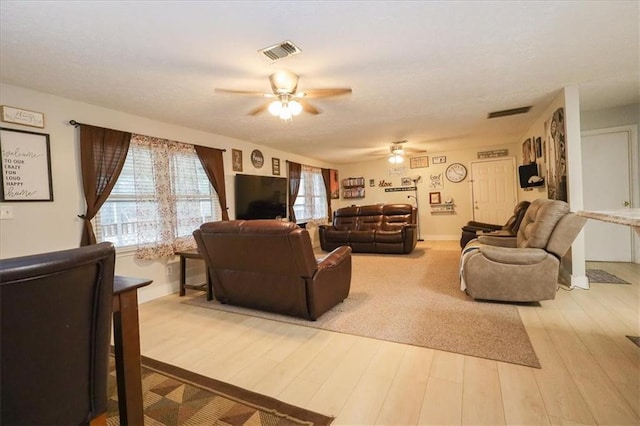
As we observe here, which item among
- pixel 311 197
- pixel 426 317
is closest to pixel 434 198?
pixel 311 197

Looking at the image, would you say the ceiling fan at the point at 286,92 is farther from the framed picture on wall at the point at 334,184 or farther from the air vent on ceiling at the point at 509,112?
the framed picture on wall at the point at 334,184

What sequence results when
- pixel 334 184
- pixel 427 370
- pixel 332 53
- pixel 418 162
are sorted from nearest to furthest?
pixel 427 370, pixel 332 53, pixel 418 162, pixel 334 184

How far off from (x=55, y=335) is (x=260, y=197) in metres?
4.65

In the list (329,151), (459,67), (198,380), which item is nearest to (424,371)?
(198,380)

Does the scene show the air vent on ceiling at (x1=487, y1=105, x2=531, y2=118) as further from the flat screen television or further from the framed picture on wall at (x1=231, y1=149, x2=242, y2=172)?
the framed picture on wall at (x1=231, y1=149, x2=242, y2=172)

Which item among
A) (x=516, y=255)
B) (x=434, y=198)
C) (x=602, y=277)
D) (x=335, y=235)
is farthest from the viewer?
(x=434, y=198)

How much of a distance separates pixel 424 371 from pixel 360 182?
6.91m

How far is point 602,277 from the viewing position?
143 inches

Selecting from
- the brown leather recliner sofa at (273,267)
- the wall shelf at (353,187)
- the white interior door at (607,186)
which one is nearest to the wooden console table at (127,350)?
the brown leather recliner sofa at (273,267)

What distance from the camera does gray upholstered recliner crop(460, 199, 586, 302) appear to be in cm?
274

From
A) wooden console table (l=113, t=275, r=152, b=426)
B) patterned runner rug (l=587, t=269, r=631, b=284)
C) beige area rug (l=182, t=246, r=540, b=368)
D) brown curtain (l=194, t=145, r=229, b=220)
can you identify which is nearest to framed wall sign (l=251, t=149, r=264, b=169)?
brown curtain (l=194, t=145, r=229, b=220)

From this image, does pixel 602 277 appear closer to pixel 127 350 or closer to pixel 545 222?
pixel 545 222

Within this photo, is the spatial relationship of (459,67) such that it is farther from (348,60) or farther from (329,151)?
(329,151)

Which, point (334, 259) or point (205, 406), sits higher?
point (334, 259)
